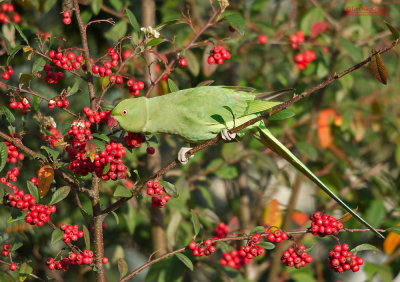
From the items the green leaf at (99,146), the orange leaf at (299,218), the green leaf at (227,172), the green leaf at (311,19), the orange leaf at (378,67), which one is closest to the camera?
the orange leaf at (378,67)

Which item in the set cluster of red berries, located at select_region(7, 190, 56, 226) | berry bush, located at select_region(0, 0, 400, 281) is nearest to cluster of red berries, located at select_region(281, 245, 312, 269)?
berry bush, located at select_region(0, 0, 400, 281)

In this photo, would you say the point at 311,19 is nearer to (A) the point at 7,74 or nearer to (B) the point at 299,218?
(B) the point at 299,218

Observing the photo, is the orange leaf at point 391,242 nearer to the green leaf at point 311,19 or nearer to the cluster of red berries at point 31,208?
the green leaf at point 311,19

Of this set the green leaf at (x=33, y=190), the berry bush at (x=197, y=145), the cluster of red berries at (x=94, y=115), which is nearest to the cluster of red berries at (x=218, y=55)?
the berry bush at (x=197, y=145)

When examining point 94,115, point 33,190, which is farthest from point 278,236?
point 33,190

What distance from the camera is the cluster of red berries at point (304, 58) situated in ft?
9.70

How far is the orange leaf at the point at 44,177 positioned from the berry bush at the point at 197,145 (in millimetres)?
10

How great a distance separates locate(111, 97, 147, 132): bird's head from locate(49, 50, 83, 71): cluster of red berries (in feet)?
0.71

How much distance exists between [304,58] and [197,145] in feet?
3.64

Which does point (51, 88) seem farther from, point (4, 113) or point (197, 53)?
point (4, 113)

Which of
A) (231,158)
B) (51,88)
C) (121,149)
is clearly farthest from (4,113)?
(231,158)

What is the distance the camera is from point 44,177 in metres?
1.68

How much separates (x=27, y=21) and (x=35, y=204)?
1558 millimetres

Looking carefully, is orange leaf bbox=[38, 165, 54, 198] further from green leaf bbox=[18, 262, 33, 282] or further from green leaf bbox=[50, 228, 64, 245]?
green leaf bbox=[18, 262, 33, 282]
